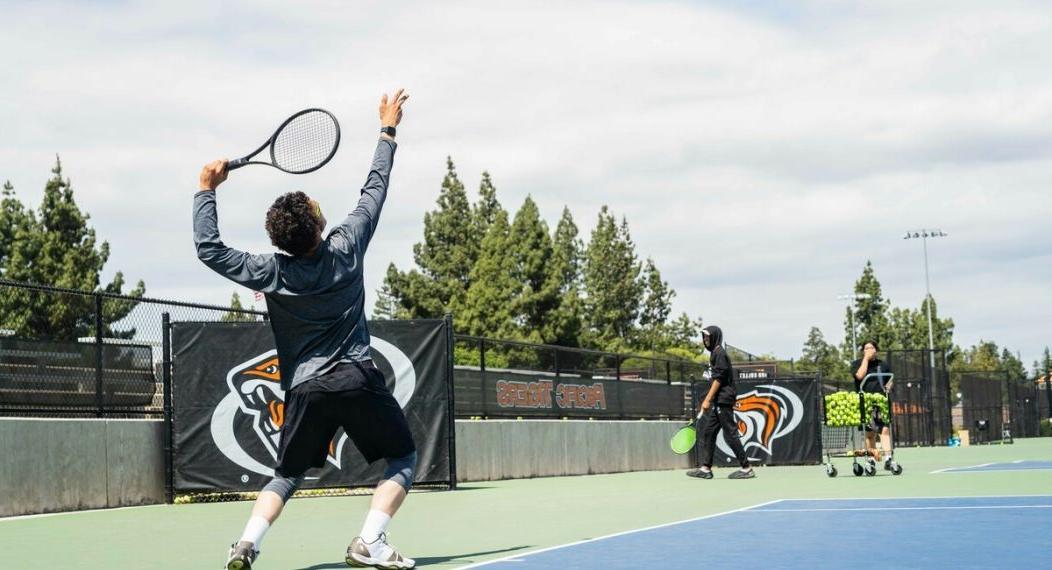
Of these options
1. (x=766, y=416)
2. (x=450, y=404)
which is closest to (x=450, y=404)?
(x=450, y=404)

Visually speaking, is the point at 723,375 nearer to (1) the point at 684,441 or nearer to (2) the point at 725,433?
(2) the point at 725,433

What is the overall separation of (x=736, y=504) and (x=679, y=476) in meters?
7.24

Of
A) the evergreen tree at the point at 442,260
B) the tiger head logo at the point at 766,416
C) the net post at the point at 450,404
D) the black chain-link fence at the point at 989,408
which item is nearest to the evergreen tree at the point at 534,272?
the evergreen tree at the point at 442,260

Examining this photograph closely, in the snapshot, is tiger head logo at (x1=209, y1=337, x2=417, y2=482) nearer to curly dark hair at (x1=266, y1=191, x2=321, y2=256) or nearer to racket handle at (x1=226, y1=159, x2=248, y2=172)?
racket handle at (x1=226, y1=159, x2=248, y2=172)

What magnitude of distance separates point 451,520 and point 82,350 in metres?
4.67

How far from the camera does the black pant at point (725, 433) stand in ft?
55.9

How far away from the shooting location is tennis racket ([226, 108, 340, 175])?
764 centimetres

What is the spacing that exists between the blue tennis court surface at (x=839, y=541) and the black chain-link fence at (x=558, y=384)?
780 centimetres

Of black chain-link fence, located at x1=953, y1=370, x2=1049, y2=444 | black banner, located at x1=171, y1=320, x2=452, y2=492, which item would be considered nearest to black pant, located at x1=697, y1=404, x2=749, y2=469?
black banner, located at x1=171, y1=320, x2=452, y2=492

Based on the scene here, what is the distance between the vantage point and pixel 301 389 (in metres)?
6.54

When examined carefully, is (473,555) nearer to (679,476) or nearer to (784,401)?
(679,476)

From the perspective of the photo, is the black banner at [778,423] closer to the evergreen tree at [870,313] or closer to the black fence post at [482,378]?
the black fence post at [482,378]

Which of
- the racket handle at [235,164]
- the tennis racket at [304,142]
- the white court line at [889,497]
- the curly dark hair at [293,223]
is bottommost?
the white court line at [889,497]

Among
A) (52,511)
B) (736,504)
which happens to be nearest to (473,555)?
(736,504)
